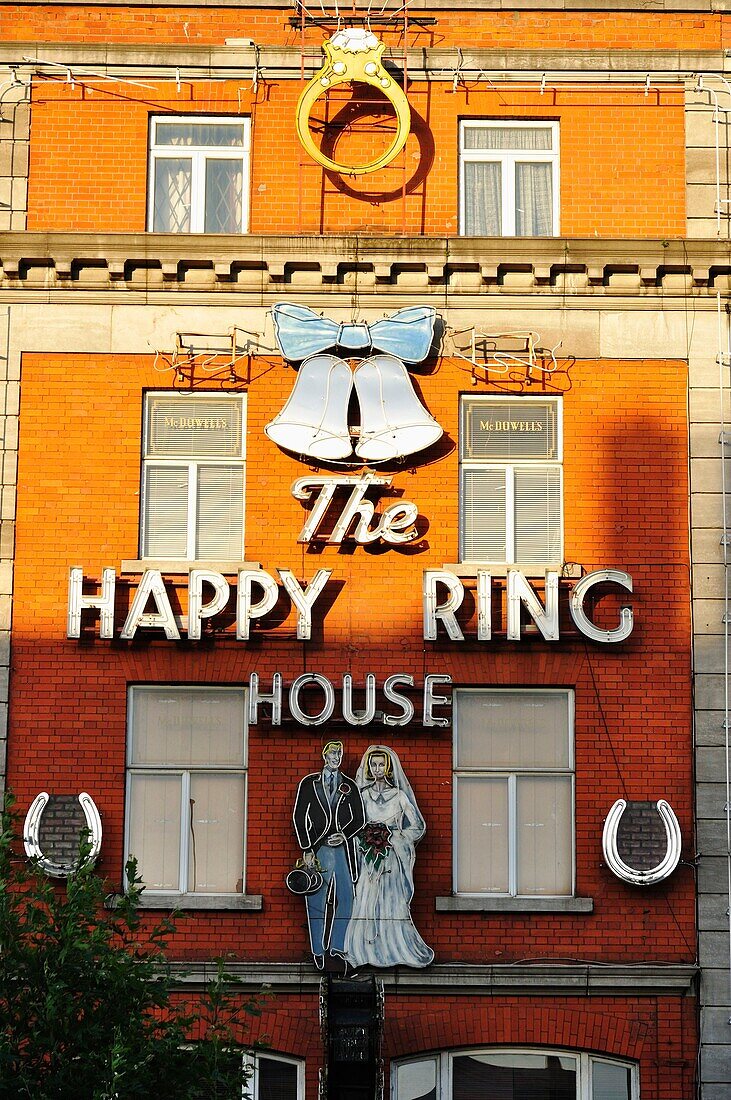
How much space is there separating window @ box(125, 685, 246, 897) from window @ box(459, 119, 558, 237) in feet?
23.6

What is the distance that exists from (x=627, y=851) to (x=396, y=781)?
116 inches

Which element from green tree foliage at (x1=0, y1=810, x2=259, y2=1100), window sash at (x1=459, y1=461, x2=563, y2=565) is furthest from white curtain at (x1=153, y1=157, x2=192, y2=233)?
green tree foliage at (x1=0, y1=810, x2=259, y2=1100)

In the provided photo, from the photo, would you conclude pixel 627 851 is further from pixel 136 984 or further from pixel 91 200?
pixel 91 200

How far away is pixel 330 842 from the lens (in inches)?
827

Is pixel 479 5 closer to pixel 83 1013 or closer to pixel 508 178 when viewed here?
pixel 508 178

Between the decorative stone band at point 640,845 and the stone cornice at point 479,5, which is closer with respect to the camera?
the decorative stone band at point 640,845

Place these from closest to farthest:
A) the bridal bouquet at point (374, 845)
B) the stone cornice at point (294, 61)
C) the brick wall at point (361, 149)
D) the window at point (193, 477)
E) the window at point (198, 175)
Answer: the bridal bouquet at point (374, 845) < the window at point (193, 477) < the brick wall at point (361, 149) < the window at point (198, 175) < the stone cornice at point (294, 61)

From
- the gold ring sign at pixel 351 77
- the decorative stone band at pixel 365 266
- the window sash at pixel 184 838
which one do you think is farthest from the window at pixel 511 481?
the window sash at pixel 184 838

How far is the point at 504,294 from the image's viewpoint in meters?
22.8

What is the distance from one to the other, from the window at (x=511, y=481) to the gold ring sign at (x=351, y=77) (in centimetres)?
366

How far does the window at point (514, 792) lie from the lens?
70.6 feet

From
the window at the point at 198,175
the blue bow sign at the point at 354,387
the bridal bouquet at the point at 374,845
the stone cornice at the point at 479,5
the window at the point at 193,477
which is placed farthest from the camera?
the stone cornice at the point at 479,5

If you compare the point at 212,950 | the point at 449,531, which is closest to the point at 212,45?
the point at 449,531

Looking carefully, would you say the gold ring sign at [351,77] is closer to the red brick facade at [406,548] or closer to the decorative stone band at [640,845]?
the red brick facade at [406,548]
